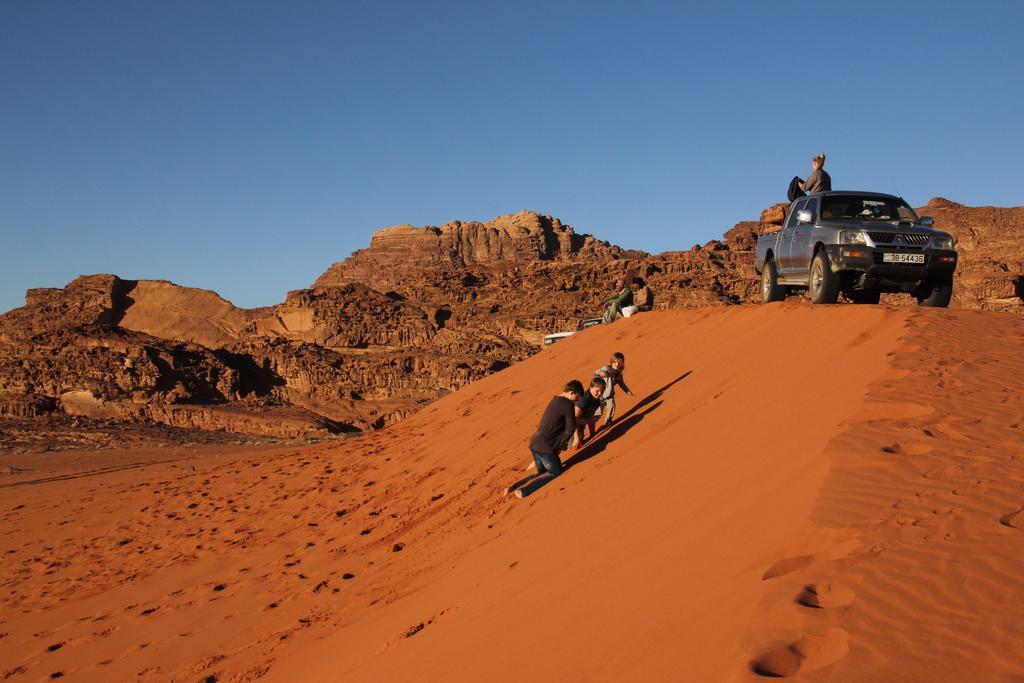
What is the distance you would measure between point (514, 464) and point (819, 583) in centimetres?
718

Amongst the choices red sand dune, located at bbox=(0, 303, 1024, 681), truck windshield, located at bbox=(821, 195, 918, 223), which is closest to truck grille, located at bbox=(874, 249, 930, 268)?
truck windshield, located at bbox=(821, 195, 918, 223)

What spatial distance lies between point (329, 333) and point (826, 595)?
50.8 meters

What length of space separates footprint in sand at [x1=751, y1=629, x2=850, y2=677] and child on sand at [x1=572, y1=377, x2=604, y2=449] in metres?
6.71

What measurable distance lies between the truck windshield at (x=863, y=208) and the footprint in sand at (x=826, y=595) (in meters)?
8.36

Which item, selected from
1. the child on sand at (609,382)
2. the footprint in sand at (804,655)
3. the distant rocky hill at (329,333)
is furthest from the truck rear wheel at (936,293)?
the distant rocky hill at (329,333)

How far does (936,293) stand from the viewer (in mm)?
11094

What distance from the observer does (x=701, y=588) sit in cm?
408

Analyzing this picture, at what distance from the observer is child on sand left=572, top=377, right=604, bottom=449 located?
1001 cm

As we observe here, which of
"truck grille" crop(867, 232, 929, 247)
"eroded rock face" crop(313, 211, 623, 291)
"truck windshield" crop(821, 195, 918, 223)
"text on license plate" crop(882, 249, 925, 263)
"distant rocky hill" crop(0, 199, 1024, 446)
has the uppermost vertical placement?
"eroded rock face" crop(313, 211, 623, 291)

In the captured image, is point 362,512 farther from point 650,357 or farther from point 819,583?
point 819,583

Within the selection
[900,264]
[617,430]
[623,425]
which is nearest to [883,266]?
[900,264]

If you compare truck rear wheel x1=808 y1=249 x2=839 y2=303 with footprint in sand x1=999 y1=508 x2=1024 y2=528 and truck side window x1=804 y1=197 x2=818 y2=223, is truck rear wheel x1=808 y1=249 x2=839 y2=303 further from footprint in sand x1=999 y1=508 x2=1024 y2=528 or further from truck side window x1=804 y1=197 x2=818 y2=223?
footprint in sand x1=999 y1=508 x2=1024 y2=528

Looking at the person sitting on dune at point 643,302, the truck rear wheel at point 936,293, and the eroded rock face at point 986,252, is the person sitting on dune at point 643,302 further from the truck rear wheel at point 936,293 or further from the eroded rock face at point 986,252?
the eroded rock face at point 986,252

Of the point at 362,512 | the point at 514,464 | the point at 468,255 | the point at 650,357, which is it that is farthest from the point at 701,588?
the point at 468,255
